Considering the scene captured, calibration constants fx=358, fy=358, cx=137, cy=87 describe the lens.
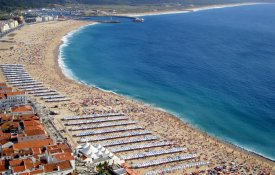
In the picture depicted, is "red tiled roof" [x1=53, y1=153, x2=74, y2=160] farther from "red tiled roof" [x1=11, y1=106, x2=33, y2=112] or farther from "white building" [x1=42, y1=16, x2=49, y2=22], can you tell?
"white building" [x1=42, y1=16, x2=49, y2=22]

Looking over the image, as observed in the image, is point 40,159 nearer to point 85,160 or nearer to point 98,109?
point 85,160

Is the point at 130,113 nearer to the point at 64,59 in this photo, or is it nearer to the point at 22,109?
the point at 22,109

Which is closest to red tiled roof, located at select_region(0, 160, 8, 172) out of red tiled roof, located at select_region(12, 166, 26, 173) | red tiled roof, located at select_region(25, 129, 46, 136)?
red tiled roof, located at select_region(12, 166, 26, 173)

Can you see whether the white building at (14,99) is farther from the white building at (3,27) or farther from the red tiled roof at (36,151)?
the white building at (3,27)

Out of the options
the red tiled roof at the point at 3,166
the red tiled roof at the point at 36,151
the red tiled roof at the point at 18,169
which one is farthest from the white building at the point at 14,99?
the red tiled roof at the point at 18,169

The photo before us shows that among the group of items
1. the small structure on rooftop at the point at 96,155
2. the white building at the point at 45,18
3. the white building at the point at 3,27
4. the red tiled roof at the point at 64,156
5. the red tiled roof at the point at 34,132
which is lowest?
the small structure on rooftop at the point at 96,155

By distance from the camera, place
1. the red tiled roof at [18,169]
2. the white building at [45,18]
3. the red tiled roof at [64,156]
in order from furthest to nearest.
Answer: the white building at [45,18]
the red tiled roof at [64,156]
the red tiled roof at [18,169]
